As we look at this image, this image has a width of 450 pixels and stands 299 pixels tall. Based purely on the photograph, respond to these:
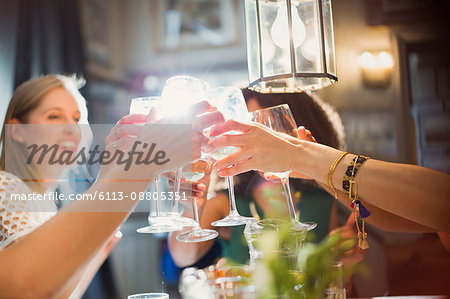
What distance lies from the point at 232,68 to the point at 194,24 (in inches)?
14.4

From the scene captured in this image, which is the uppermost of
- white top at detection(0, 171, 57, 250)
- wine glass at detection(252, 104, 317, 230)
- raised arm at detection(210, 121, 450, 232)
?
wine glass at detection(252, 104, 317, 230)

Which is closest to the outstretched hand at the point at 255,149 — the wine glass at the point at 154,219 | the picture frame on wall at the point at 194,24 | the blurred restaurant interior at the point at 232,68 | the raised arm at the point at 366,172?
the raised arm at the point at 366,172

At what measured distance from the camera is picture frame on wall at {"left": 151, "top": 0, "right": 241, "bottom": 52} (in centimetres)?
247

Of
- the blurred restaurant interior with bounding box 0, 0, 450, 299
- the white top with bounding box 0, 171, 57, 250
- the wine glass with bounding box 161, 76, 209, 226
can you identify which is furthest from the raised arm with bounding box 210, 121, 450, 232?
Answer: the blurred restaurant interior with bounding box 0, 0, 450, 299

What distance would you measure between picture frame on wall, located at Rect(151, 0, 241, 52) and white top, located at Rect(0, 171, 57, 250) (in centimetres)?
137

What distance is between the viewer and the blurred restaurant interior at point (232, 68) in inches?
82.4

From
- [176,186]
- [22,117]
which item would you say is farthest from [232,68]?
[176,186]

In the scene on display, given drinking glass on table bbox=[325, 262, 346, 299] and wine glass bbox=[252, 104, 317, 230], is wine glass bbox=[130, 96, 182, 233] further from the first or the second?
drinking glass on table bbox=[325, 262, 346, 299]

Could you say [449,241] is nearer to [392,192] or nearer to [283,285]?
[392,192]

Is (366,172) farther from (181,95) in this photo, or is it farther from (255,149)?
(181,95)

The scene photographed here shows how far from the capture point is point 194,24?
2.53 meters

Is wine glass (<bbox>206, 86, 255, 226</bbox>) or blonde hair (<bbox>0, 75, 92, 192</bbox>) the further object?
blonde hair (<bbox>0, 75, 92, 192</bbox>)

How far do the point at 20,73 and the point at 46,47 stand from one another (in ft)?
0.73

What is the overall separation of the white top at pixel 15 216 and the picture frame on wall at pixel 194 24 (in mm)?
1370
